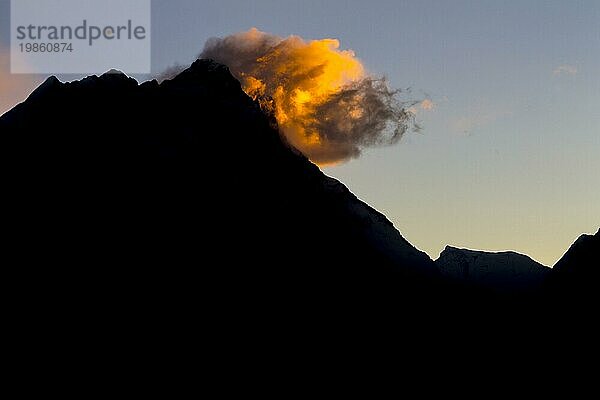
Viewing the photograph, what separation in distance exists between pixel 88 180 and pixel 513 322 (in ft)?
138

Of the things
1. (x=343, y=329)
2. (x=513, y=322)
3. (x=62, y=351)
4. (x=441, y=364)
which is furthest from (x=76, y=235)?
(x=513, y=322)

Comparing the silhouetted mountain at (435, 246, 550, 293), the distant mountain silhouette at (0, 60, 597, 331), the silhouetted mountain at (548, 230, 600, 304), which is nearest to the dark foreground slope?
the distant mountain silhouette at (0, 60, 597, 331)

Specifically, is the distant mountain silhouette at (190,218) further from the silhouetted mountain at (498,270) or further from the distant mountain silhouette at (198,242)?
the silhouetted mountain at (498,270)

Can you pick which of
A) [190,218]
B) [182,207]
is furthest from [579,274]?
[182,207]

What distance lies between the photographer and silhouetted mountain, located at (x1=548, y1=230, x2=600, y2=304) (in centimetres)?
6334

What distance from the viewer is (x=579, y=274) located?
211 ft

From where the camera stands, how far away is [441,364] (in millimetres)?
63125

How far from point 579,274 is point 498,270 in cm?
1314

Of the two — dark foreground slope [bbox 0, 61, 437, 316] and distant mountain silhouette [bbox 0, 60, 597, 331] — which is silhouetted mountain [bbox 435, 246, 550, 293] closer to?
distant mountain silhouette [bbox 0, 60, 597, 331]

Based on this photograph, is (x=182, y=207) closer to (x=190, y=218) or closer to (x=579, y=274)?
(x=190, y=218)

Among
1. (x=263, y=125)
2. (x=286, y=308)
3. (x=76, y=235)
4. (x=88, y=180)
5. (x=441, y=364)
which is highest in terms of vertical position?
(x=263, y=125)

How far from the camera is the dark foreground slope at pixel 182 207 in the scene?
58.8m

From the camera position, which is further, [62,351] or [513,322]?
[513,322]

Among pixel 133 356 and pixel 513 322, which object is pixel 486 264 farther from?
pixel 133 356
